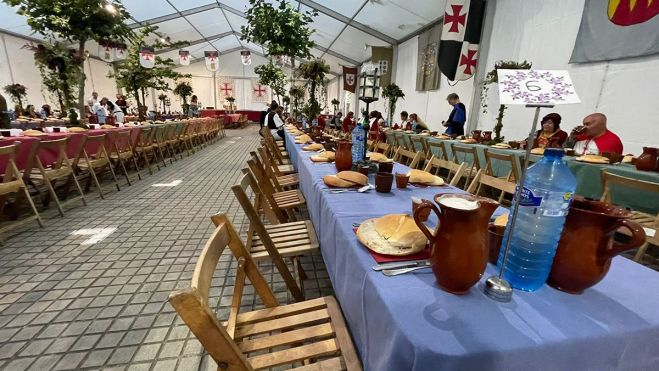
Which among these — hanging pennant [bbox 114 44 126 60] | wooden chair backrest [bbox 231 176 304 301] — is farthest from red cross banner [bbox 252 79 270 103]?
wooden chair backrest [bbox 231 176 304 301]

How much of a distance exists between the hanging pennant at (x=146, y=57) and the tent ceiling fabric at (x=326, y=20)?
5.05 m

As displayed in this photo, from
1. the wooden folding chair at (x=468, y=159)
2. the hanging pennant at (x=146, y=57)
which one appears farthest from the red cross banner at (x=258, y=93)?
the wooden folding chair at (x=468, y=159)

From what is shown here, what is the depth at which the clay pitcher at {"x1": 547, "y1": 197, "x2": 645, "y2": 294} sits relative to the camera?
0.60 metres

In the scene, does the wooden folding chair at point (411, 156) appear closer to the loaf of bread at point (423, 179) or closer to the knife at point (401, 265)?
the loaf of bread at point (423, 179)

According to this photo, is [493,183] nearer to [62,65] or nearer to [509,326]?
[509,326]

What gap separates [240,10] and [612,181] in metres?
13.9

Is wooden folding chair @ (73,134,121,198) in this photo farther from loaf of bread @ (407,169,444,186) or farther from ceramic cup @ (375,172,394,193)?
loaf of bread @ (407,169,444,186)

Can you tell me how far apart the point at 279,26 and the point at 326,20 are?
22.8 feet

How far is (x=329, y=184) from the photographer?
5.24ft

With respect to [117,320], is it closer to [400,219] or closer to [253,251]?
[253,251]

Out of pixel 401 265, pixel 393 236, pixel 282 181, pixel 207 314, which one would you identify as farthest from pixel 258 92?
pixel 207 314

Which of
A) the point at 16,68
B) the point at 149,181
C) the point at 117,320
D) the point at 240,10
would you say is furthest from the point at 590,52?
the point at 16,68

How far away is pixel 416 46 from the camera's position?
9859 millimetres

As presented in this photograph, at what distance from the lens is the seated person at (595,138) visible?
317cm
